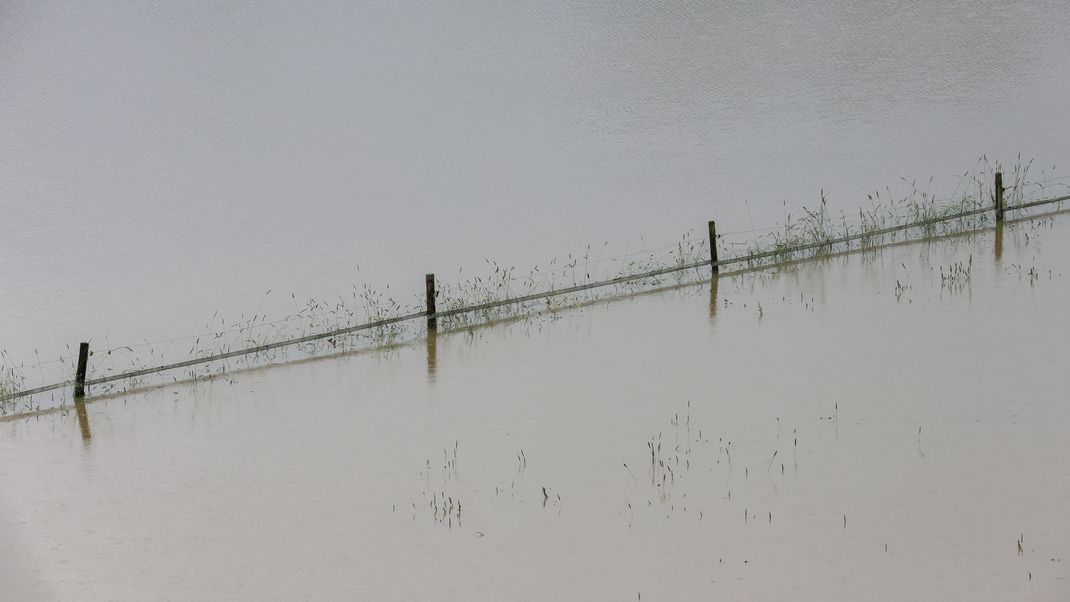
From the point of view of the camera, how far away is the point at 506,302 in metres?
18.3

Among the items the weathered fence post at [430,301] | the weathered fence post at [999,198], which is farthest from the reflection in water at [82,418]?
the weathered fence post at [999,198]

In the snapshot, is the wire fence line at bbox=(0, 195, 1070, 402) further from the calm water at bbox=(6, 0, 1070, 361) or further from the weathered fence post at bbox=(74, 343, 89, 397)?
the calm water at bbox=(6, 0, 1070, 361)

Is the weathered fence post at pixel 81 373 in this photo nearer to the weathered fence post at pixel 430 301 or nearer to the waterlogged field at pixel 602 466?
the waterlogged field at pixel 602 466

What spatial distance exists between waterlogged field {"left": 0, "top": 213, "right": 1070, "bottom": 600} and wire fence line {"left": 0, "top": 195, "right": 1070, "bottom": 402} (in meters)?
0.34

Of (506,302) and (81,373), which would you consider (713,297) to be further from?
(81,373)

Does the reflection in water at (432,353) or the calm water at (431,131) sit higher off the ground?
the calm water at (431,131)

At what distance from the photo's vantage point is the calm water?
27.4m

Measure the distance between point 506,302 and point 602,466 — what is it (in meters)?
6.92

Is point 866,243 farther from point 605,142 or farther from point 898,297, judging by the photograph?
Answer: point 605,142

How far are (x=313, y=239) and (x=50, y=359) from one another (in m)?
10.4

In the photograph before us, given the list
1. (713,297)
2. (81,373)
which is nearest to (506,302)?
(713,297)

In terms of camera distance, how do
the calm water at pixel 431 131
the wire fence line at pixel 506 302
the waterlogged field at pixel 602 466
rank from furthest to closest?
the calm water at pixel 431 131 < the wire fence line at pixel 506 302 < the waterlogged field at pixel 602 466

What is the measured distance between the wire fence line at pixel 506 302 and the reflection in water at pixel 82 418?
24cm

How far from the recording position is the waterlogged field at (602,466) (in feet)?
30.8
